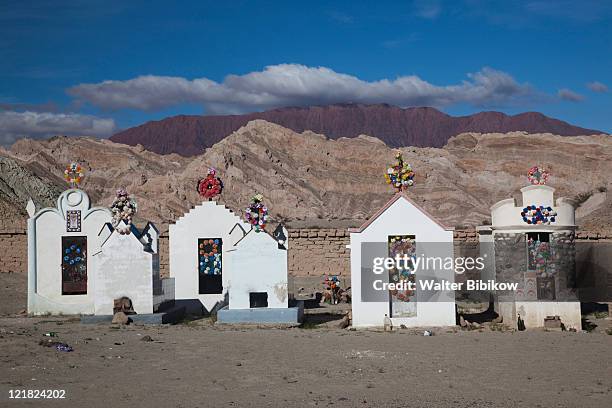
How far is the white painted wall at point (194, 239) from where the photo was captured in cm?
2225

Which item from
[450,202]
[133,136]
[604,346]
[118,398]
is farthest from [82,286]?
[133,136]

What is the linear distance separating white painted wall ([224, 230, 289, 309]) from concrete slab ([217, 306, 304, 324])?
0.94 ft

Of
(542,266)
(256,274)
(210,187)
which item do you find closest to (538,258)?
(542,266)

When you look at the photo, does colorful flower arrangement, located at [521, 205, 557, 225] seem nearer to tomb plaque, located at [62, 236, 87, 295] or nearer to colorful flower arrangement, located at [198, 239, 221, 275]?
colorful flower arrangement, located at [198, 239, 221, 275]

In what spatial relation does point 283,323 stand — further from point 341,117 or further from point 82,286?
point 341,117

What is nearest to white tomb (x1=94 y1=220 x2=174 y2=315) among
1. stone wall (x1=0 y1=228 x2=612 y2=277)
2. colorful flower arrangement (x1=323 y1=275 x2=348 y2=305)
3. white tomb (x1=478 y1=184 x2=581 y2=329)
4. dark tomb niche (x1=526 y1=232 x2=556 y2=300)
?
colorful flower arrangement (x1=323 y1=275 x2=348 y2=305)

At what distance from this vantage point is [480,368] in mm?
13250

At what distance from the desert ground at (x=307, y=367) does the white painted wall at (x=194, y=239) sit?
3.78 m

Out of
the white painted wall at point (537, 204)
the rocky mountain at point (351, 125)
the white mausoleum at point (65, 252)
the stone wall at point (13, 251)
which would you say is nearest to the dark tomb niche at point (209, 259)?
the white mausoleum at point (65, 252)

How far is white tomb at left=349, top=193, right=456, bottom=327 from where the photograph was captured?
18578 mm

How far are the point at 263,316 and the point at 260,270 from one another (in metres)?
1.22

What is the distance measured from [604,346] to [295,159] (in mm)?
51040

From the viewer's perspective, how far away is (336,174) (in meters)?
63.4

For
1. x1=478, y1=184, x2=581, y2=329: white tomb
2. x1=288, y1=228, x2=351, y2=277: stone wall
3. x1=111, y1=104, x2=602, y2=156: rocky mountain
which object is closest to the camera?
x1=478, y1=184, x2=581, y2=329: white tomb
